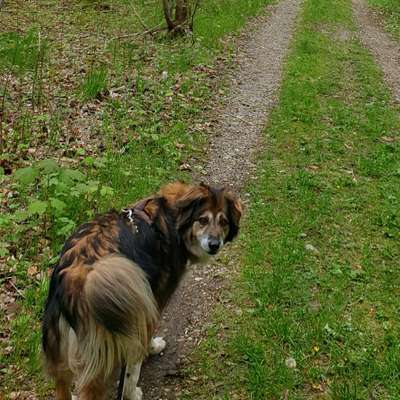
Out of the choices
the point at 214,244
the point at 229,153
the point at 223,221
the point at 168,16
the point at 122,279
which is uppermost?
the point at 122,279

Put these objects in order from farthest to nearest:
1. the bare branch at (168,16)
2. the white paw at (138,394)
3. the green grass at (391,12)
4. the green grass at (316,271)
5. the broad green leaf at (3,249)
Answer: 1. the green grass at (391,12)
2. the bare branch at (168,16)
3. the broad green leaf at (3,249)
4. the green grass at (316,271)
5. the white paw at (138,394)

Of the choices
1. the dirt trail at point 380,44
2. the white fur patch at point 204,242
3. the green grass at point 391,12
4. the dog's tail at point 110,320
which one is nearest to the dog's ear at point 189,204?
the white fur patch at point 204,242

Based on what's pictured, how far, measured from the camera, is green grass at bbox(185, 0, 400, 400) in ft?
12.9

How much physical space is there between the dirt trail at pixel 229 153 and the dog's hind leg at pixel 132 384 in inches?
5.8

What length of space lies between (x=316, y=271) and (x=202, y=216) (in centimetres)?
200

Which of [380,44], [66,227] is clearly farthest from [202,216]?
[380,44]

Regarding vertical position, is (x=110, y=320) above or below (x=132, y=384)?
above

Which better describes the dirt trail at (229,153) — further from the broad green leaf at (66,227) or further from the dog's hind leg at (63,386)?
the broad green leaf at (66,227)

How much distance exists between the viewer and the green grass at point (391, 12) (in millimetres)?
A: 17297

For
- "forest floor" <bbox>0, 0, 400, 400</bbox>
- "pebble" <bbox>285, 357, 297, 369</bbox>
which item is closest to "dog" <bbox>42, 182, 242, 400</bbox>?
"forest floor" <bbox>0, 0, 400, 400</bbox>

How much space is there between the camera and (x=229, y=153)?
7832 mm

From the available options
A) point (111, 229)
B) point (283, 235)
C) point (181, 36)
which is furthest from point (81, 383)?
point (181, 36)

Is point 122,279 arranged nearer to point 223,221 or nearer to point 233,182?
point 223,221

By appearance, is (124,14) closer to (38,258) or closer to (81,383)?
(38,258)
